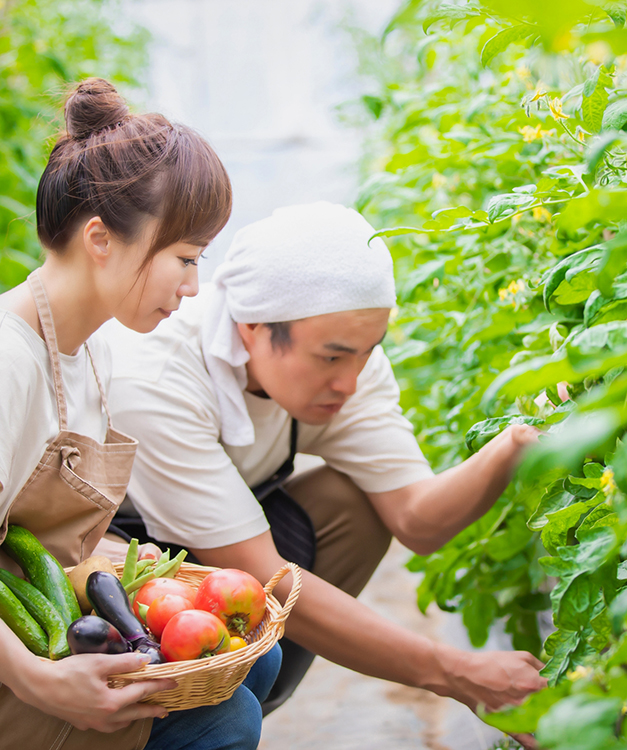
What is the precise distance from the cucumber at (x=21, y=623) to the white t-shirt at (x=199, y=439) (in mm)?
384

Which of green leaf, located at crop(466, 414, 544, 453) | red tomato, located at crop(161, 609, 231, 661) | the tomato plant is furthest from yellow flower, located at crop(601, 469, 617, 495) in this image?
red tomato, located at crop(161, 609, 231, 661)

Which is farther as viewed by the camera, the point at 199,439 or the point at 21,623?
the point at 199,439

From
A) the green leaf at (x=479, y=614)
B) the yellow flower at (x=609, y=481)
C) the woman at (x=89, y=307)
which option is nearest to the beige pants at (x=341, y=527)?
→ the green leaf at (x=479, y=614)

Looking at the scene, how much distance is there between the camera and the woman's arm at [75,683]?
2.74 ft

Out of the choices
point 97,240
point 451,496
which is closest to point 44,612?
point 97,240

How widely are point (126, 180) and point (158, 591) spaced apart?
57 centimetres

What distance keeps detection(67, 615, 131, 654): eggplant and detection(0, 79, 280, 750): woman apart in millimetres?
143

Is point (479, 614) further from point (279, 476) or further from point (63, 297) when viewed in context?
point (63, 297)

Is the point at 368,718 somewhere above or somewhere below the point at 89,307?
below

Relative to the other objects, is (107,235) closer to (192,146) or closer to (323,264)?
(192,146)

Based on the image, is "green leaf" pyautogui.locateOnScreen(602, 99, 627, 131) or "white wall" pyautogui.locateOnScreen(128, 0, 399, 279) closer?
"green leaf" pyautogui.locateOnScreen(602, 99, 627, 131)

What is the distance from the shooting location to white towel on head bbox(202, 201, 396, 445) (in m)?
1.25

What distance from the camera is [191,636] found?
2.91 feet

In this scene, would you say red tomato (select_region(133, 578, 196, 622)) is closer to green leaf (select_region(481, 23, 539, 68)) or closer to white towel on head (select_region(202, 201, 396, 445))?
white towel on head (select_region(202, 201, 396, 445))
